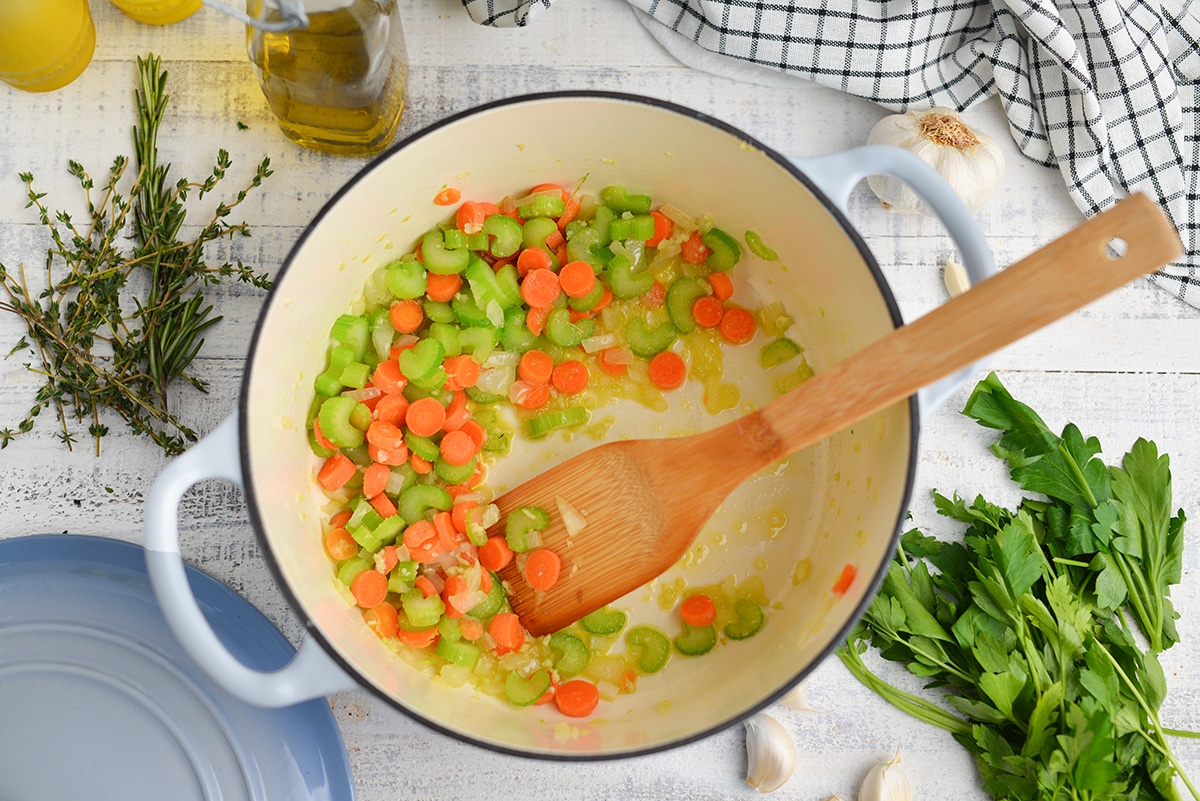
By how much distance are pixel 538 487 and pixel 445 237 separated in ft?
1.45

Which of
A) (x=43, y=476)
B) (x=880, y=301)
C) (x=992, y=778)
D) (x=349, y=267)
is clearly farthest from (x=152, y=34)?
(x=992, y=778)

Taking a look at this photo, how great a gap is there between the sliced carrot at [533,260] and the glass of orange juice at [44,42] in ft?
2.76

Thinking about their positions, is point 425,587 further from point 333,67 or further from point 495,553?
point 333,67

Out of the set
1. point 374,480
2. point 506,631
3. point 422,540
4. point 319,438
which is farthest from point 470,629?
point 319,438

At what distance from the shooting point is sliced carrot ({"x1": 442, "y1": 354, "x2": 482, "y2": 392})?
1444 mm

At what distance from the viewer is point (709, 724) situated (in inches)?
48.3

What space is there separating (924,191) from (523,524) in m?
0.77

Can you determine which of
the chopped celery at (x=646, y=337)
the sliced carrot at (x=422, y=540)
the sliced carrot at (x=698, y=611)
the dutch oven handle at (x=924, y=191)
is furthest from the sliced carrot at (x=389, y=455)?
the dutch oven handle at (x=924, y=191)

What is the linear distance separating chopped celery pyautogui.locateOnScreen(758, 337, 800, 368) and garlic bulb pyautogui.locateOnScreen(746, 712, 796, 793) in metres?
0.60

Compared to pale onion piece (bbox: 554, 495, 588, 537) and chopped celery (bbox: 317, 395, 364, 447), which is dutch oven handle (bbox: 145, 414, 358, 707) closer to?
chopped celery (bbox: 317, 395, 364, 447)

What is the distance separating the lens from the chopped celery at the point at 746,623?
1.44m

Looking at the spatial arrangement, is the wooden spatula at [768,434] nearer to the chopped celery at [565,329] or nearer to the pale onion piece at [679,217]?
the chopped celery at [565,329]

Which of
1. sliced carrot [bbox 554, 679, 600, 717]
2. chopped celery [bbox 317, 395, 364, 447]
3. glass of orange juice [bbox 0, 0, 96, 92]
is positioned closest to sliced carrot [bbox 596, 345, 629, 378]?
chopped celery [bbox 317, 395, 364, 447]

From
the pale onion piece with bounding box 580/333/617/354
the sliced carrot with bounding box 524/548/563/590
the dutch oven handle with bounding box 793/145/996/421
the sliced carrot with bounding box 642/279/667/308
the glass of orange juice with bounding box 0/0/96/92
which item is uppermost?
the dutch oven handle with bounding box 793/145/996/421
